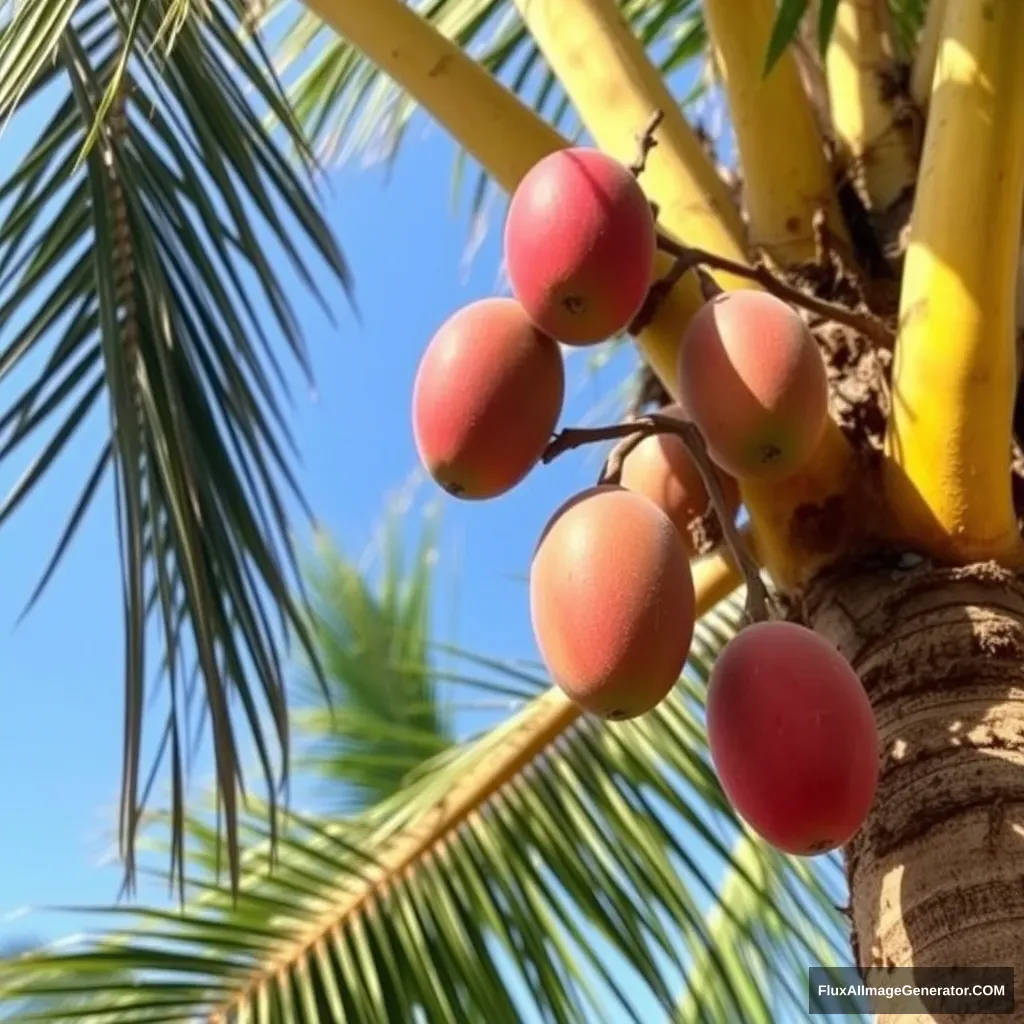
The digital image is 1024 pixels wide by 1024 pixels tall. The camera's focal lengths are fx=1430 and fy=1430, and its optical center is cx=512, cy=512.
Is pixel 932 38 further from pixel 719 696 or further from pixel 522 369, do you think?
pixel 719 696

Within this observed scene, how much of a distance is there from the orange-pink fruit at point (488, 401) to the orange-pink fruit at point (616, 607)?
8 cm

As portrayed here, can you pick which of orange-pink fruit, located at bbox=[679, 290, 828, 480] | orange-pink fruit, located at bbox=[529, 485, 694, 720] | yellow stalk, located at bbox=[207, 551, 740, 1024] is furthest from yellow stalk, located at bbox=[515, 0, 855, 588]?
yellow stalk, located at bbox=[207, 551, 740, 1024]

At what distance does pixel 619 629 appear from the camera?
35.8 inches

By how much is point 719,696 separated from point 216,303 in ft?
3.18

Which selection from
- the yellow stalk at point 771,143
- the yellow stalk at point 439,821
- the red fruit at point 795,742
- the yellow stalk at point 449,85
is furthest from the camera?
the yellow stalk at point 439,821

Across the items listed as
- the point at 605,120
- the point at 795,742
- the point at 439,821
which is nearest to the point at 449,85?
the point at 605,120

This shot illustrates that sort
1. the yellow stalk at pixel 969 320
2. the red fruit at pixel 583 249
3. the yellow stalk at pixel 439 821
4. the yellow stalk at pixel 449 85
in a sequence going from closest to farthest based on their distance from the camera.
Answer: the red fruit at pixel 583 249, the yellow stalk at pixel 969 320, the yellow stalk at pixel 449 85, the yellow stalk at pixel 439 821

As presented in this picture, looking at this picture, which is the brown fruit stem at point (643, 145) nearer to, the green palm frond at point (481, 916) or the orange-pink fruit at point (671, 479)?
the orange-pink fruit at point (671, 479)

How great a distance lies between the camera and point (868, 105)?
1521mm

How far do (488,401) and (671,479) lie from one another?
24 cm

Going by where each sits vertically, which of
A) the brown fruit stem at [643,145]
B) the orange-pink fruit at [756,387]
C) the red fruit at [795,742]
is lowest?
the red fruit at [795,742]

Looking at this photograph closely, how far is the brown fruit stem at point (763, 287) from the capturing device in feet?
3.81

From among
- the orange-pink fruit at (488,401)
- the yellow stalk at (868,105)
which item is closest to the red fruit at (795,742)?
the orange-pink fruit at (488,401)

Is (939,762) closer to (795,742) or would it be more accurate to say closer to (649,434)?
(795,742)
